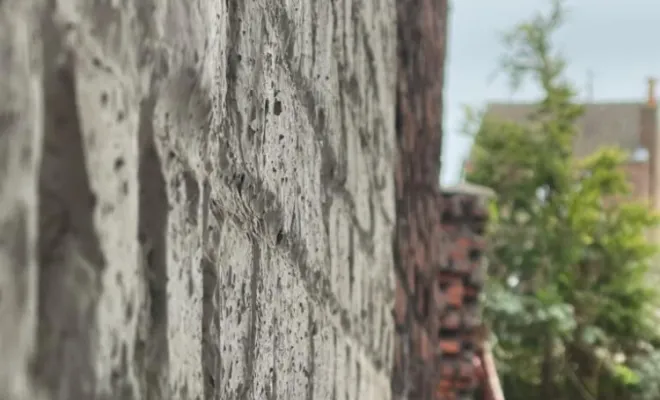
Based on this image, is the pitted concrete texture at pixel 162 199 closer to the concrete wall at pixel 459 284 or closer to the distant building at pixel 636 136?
the concrete wall at pixel 459 284

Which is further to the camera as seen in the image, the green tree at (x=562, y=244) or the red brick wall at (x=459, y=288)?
the green tree at (x=562, y=244)

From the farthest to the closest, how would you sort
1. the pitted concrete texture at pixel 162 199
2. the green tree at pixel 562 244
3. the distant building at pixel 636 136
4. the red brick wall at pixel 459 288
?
the distant building at pixel 636 136, the green tree at pixel 562 244, the red brick wall at pixel 459 288, the pitted concrete texture at pixel 162 199

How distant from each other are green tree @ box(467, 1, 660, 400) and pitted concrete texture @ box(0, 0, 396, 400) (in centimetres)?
694

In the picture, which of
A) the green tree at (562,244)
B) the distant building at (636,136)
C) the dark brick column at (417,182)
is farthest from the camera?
the distant building at (636,136)

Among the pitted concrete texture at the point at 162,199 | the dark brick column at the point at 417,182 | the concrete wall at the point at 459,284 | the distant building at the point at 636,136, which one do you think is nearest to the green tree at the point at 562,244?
the distant building at the point at 636,136

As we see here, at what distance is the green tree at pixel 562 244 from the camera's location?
744 centimetres

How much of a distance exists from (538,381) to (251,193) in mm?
7617

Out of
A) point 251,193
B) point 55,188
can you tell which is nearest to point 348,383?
point 251,193

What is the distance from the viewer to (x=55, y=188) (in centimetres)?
22

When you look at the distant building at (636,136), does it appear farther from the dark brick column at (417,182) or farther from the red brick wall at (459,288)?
the dark brick column at (417,182)

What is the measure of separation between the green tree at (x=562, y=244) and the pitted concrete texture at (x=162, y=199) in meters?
6.94

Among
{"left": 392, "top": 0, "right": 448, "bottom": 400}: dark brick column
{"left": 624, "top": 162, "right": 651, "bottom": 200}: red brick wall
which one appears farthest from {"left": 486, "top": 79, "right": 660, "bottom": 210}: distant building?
{"left": 392, "top": 0, "right": 448, "bottom": 400}: dark brick column

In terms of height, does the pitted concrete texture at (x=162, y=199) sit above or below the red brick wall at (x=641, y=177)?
above

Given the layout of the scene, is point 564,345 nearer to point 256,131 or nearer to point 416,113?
point 416,113
